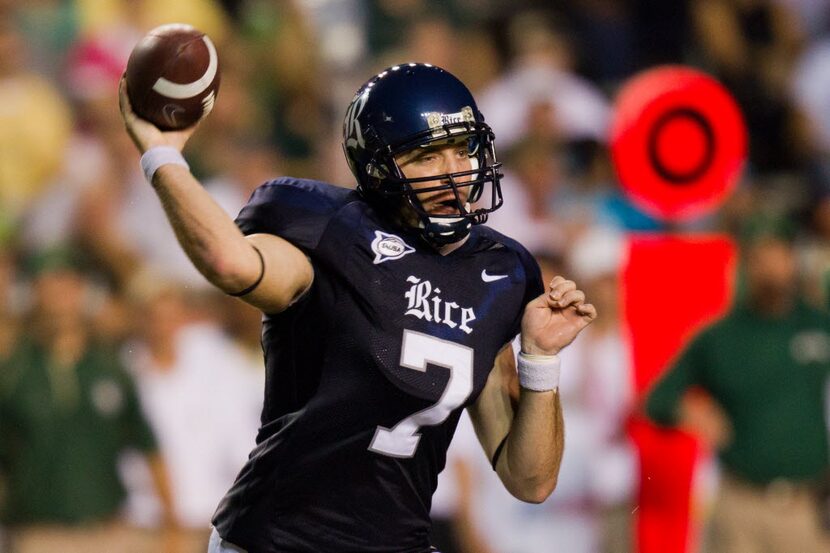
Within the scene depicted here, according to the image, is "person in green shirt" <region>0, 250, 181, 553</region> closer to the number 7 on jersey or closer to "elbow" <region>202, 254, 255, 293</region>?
the number 7 on jersey

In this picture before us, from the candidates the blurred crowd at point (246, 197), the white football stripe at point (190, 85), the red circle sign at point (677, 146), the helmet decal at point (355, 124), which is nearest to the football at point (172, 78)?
the white football stripe at point (190, 85)

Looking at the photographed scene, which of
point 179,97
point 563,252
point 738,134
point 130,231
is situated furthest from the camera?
point 130,231

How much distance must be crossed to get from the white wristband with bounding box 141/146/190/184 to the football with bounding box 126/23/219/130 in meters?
0.09

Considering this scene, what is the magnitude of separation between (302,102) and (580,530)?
3175 mm

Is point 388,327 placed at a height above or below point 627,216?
above

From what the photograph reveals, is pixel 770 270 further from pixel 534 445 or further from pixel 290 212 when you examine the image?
pixel 290 212

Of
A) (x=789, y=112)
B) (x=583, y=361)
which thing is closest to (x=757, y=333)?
(x=583, y=361)

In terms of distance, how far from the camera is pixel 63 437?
267 inches

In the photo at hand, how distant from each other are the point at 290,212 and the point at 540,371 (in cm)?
73

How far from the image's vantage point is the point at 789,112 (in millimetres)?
8383

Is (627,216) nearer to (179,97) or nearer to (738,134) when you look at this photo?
(738,134)

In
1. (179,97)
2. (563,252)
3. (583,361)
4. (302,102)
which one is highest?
(179,97)

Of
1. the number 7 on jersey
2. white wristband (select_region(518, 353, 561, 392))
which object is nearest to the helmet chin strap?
the number 7 on jersey

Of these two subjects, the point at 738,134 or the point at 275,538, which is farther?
the point at 738,134
